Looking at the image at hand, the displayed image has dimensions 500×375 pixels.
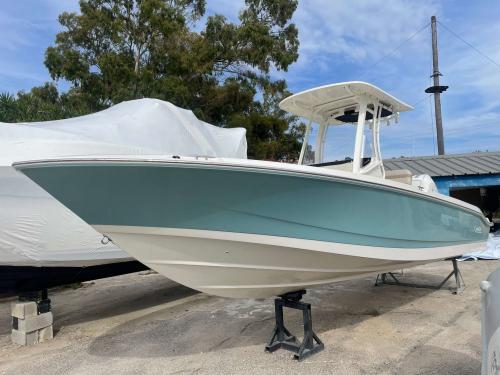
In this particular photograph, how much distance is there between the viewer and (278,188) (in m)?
3.02

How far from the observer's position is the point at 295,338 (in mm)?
3914

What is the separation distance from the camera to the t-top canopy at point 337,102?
13.3 feet

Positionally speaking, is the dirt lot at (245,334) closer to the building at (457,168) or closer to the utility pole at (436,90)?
the building at (457,168)

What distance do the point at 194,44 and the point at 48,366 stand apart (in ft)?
43.4

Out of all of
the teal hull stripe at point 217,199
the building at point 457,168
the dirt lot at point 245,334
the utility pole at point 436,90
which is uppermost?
the utility pole at point 436,90

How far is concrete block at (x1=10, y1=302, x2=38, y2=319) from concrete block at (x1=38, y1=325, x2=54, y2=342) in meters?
0.20

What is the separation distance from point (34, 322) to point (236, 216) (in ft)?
9.10

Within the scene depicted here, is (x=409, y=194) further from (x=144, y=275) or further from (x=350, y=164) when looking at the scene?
(x=144, y=275)

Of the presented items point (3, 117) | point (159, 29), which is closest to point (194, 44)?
point (159, 29)

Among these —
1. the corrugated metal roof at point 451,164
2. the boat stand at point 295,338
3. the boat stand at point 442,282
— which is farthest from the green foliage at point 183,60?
the boat stand at point 295,338

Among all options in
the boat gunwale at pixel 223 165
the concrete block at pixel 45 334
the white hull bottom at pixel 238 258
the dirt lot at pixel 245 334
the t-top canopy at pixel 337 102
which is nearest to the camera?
the boat gunwale at pixel 223 165

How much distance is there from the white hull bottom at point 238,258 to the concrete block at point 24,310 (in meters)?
1.85

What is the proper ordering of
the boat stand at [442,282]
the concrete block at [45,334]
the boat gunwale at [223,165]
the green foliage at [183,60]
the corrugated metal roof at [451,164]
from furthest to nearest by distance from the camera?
the green foliage at [183,60]
the corrugated metal roof at [451,164]
the boat stand at [442,282]
the concrete block at [45,334]
the boat gunwale at [223,165]

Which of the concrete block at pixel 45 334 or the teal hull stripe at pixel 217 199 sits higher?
the teal hull stripe at pixel 217 199
